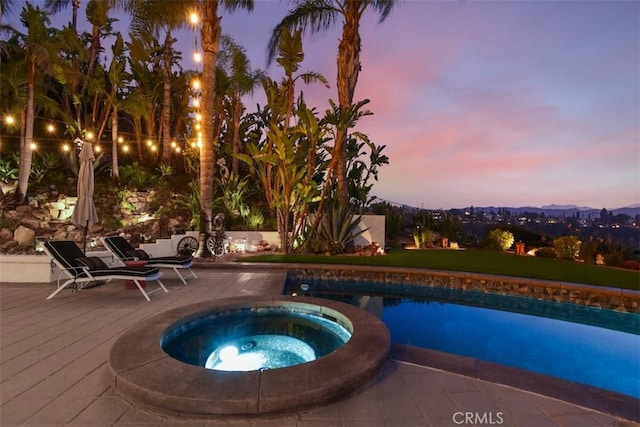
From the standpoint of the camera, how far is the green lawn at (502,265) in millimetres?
7770

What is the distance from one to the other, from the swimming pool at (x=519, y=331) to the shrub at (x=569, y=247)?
5.64 meters

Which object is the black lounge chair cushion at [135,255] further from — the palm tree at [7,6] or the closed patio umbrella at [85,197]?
the palm tree at [7,6]

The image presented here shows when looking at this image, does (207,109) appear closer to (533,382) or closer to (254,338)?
(254,338)

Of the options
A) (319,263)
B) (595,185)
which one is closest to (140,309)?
(319,263)

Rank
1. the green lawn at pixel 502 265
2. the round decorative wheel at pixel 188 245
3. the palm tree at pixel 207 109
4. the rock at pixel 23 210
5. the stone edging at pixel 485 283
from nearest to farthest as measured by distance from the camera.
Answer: the stone edging at pixel 485 283
the green lawn at pixel 502 265
the palm tree at pixel 207 109
the round decorative wheel at pixel 188 245
the rock at pixel 23 210

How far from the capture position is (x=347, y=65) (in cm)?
1130

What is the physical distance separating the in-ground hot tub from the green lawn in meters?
5.15

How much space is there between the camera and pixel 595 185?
741 inches

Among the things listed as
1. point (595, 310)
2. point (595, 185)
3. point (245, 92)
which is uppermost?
point (245, 92)

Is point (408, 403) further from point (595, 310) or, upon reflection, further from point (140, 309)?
point (595, 310)

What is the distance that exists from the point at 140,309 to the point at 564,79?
15.3 metres
